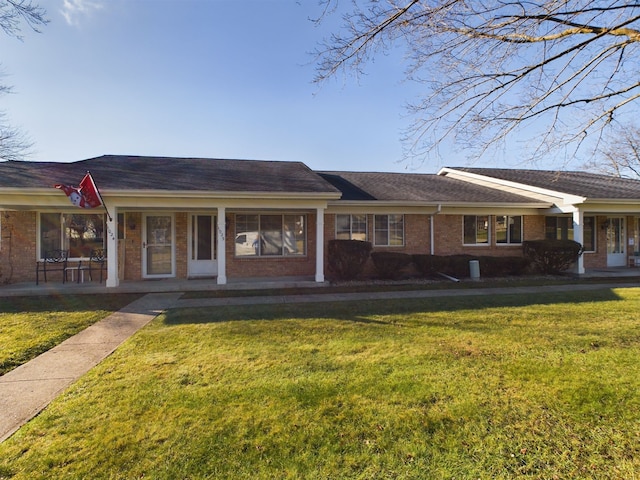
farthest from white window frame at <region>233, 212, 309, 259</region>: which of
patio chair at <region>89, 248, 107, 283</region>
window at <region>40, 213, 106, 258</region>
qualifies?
A: window at <region>40, 213, 106, 258</region>

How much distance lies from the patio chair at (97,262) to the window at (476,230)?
13138 mm

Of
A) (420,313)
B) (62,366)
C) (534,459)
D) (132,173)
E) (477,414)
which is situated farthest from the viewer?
(132,173)

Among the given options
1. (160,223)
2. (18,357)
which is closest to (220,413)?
(18,357)

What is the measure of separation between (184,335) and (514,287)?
378 inches

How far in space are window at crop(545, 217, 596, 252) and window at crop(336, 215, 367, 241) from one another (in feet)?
25.5

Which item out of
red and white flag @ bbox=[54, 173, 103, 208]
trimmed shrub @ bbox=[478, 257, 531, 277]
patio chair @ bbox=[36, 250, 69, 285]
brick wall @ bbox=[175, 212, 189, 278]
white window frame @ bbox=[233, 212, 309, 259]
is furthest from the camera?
trimmed shrub @ bbox=[478, 257, 531, 277]

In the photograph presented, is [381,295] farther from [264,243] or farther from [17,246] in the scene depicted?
[17,246]

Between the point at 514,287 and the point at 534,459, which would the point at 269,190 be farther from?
the point at 534,459

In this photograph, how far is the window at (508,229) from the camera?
540 inches

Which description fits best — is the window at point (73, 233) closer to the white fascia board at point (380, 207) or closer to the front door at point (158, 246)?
the front door at point (158, 246)

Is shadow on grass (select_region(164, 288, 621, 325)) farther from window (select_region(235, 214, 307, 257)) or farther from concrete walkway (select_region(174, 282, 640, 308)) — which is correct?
window (select_region(235, 214, 307, 257))

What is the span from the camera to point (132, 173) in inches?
451

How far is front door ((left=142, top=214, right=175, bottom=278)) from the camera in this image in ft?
38.2

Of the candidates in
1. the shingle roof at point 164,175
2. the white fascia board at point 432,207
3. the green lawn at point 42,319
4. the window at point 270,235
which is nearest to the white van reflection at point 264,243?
the window at point 270,235
